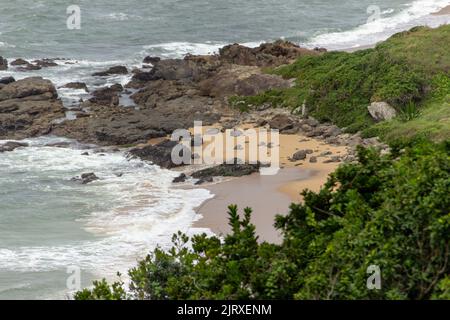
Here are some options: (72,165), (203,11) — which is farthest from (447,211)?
(203,11)

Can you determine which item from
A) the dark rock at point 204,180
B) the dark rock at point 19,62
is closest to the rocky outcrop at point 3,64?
the dark rock at point 19,62

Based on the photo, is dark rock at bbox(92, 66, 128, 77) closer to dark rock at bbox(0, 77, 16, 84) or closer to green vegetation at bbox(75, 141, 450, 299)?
dark rock at bbox(0, 77, 16, 84)

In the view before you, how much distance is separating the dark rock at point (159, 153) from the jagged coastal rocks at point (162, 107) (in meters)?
0.02

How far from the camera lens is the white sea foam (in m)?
50.7

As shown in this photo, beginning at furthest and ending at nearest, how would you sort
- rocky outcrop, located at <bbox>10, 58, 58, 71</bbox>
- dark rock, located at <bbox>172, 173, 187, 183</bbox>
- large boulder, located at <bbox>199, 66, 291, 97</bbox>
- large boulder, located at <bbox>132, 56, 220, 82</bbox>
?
rocky outcrop, located at <bbox>10, 58, 58, 71</bbox>, large boulder, located at <bbox>132, 56, 220, 82</bbox>, large boulder, located at <bbox>199, 66, 291, 97</bbox>, dark rock, located at <bbox>172, 173, 187, 183</bbox>

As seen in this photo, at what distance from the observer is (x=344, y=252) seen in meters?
11.4

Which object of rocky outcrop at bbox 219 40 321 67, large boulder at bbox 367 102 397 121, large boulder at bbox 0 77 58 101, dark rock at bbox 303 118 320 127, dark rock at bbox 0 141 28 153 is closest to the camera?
large boulder at bbox 367 102 397 121

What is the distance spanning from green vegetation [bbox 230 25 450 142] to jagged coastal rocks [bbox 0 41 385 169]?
735 mm

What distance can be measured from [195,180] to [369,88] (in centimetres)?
920

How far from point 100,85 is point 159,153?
1137cm

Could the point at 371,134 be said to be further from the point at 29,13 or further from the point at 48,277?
the point at 29,13

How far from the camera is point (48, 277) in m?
19.0

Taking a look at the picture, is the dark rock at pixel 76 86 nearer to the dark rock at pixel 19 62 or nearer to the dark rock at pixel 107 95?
the dark rock at pixel 107 95

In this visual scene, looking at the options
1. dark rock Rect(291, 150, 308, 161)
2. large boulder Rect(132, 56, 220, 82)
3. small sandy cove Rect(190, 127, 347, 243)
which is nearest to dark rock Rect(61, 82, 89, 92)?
large boulder Rect(132, 56, 220, 82)
